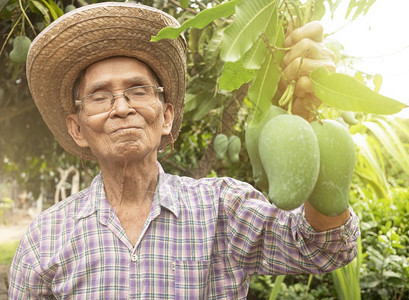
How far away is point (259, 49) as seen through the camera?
23.6 inches

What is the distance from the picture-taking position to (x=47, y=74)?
127 cm

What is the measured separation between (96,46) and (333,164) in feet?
2.61

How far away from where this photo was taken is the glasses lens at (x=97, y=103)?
3.67ft

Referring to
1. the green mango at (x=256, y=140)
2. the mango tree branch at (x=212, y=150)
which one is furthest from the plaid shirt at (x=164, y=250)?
the mango tree branch at (x=212, y=150)

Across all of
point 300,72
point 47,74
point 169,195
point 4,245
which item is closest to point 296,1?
point 300,72

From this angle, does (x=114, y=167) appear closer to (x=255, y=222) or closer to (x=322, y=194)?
(x=255, y=222)

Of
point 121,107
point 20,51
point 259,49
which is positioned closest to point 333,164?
point 259,49

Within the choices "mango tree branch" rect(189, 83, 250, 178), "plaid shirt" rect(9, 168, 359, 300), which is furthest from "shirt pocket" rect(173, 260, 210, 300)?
"mango tree branch" rect(189, 83, 250, 178)

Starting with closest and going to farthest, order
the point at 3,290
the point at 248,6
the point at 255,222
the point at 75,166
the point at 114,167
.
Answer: the point at 248,6
the point at 255,222
the point at 114,167
the point at 75,166
the point at 3,290

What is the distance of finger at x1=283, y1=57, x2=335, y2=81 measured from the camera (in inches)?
23.9

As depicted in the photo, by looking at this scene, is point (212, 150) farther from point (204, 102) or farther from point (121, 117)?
point (121, 117)

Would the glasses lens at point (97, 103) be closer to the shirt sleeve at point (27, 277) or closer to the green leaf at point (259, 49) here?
the shirt sleeve at point (27, 277)

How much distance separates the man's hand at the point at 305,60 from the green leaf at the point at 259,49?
4 cm

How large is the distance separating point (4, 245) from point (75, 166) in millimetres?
3108
